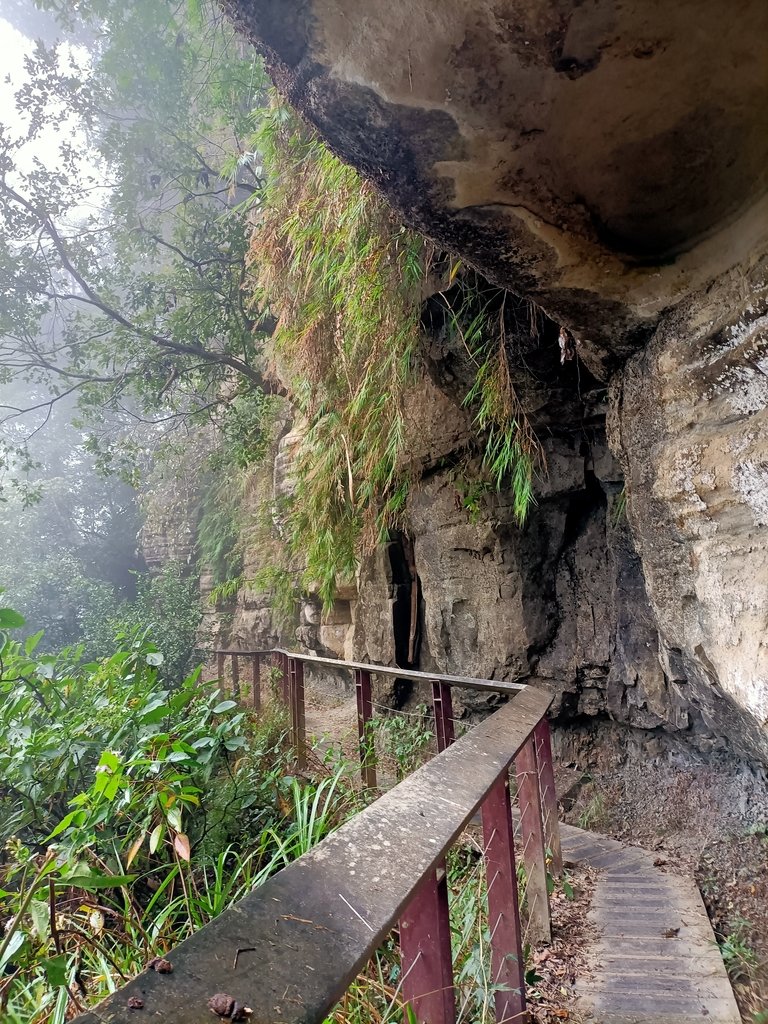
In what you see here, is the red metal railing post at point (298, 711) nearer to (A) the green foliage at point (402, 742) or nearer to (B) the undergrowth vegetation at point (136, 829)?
(B) the undergrowth vegetation at point (136, 829)

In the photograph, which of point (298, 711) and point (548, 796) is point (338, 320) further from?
point (548, 796)

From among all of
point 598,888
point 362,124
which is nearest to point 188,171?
point 362,124

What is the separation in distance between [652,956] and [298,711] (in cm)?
286

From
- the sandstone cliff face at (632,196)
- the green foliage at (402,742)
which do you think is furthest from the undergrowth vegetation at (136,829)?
the sandstone cliff face at (632,196)

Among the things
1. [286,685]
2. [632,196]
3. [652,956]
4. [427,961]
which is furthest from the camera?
[286,685]

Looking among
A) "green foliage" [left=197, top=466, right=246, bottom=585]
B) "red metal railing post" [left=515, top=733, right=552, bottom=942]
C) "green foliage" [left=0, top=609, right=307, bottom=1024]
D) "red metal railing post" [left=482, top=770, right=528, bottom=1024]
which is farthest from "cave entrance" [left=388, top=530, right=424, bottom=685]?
"green foliage" [left=197, top=466, right=246, bottom=585]

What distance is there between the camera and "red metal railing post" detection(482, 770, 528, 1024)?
175 centimetres

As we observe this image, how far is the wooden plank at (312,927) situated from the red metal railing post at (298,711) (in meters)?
3.25

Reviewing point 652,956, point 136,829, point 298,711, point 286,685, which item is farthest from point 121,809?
point 286,685

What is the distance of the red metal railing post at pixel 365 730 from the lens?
379 cm

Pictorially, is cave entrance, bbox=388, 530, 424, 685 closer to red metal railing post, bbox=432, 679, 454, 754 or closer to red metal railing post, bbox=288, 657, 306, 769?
red metal railing post, bbox=288, 657, 306, 769

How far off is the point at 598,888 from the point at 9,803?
2869 mm

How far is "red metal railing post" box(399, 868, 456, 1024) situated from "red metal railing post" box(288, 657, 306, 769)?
325 cm

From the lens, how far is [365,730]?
3861 mm
